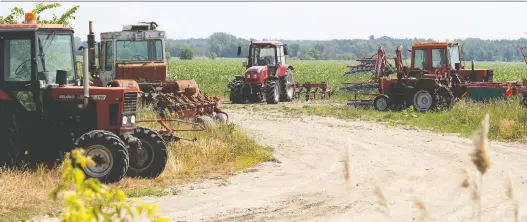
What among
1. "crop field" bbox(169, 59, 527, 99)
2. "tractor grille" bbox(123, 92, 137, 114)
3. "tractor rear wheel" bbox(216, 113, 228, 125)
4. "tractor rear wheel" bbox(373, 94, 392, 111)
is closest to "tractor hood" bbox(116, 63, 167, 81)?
"tractor rear wheel" bbox(216, 113, 228, 125)

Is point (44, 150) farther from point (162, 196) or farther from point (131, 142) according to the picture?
point (162, 196)

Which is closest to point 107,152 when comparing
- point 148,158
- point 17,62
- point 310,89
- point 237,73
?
point 148,158

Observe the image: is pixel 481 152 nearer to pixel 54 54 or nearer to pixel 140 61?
pixel 54 54

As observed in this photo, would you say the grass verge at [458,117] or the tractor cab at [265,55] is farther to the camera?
the tractor cab at [265,55]

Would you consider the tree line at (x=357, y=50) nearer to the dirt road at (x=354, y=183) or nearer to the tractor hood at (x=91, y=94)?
the dirt road at (x=354, y=183)

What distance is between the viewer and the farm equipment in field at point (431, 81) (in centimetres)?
2519

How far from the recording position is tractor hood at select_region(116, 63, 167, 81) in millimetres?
A: 22125

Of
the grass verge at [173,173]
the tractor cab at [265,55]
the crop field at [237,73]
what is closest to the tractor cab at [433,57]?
the tractor cab at [265,55]

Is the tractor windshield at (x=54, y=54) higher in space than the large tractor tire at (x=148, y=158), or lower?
higher

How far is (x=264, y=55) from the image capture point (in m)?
31.2

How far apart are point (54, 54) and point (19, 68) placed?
0.55 metres

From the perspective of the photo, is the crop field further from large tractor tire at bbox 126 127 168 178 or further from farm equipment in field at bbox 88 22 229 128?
large tractor tire at bbox 126 127 168 178

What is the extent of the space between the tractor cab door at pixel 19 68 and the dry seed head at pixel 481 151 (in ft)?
32.1

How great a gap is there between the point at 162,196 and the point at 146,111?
771cm
